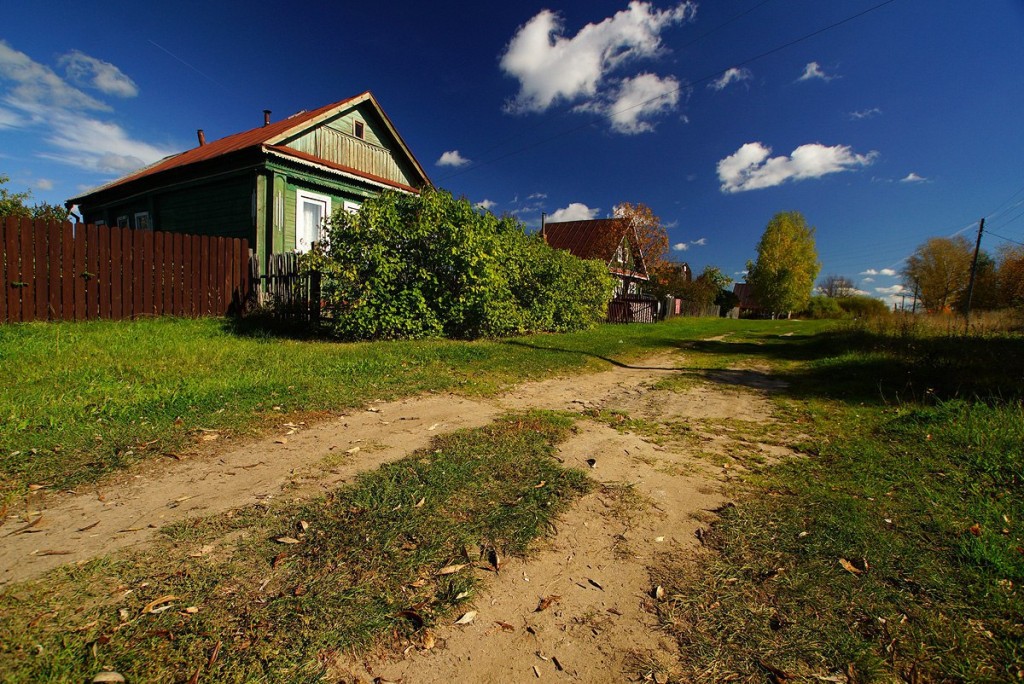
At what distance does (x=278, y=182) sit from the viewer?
12.7 meters

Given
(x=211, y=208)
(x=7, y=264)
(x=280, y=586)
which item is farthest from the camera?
(x=211, y=208)

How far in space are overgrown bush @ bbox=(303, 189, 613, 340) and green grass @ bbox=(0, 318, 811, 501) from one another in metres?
0.78

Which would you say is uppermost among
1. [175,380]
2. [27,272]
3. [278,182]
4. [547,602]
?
[278,182]

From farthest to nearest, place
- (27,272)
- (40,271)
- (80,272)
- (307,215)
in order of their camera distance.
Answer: (307,215) < (80,272) < (40,271) < (27,272)

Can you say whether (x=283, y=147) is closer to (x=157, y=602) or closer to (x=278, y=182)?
(x=278, y=182)

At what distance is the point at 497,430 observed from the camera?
4082 millimetres

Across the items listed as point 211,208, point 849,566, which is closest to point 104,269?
point 211,208

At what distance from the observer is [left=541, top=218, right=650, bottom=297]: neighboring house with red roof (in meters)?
31.6

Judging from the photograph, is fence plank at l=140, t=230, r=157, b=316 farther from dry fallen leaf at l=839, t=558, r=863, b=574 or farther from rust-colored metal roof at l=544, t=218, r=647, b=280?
rust-colored metal roof at l=544, t=218, r=647, b=280

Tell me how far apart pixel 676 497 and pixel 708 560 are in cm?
72

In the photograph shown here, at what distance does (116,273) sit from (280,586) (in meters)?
10.7

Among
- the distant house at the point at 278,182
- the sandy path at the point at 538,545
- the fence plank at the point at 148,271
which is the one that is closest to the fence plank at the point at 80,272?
the fence plank at the point at 148,271

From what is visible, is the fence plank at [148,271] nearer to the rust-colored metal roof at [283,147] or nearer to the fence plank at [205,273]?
the fence plank at [205,273]

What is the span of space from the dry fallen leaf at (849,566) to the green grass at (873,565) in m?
0.02
